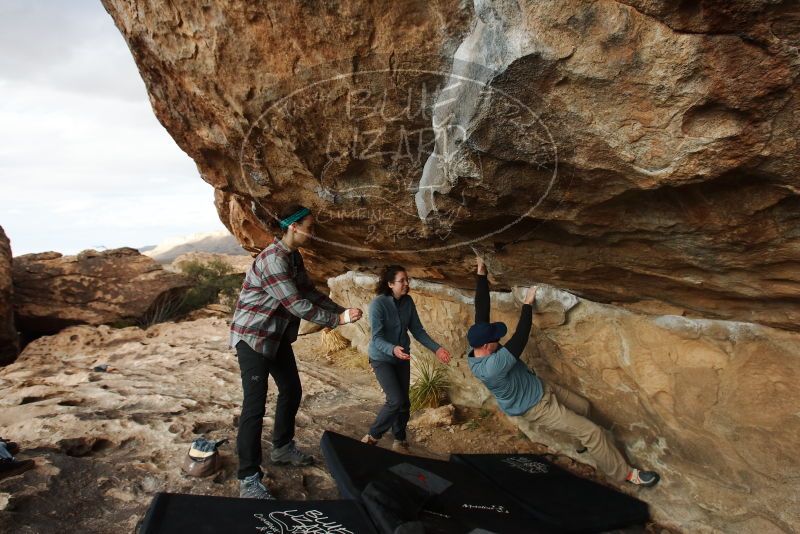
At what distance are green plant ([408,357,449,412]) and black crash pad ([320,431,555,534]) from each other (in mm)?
1716

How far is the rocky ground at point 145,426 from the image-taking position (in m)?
3.14

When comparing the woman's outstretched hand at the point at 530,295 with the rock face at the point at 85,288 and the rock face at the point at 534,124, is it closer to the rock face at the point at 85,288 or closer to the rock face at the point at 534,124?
→ the rock face at the point at 534,124

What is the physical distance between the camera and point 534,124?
8.07ft

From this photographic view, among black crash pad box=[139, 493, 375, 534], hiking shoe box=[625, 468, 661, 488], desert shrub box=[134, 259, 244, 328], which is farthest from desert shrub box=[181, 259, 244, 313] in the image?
hiking shoe box=[625, 468, 661, 488]

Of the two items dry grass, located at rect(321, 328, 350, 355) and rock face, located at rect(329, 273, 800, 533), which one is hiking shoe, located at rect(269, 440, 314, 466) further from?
dry grass, located at rect(321, 328, 350, 355)

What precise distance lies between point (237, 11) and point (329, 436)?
2.74 m

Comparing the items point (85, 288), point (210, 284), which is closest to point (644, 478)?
point (85, 288)

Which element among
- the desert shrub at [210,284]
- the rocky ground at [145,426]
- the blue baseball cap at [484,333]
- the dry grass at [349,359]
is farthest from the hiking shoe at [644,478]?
the desert shrub at [210,284]

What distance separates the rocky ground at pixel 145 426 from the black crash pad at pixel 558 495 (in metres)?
0.43

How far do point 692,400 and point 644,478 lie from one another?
713 mm

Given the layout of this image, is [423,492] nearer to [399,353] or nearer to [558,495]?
[399,353]

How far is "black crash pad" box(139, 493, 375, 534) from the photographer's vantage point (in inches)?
102

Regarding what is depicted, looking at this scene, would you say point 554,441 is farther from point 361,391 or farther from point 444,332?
point 361,391

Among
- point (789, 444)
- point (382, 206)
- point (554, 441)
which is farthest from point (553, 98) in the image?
point (554, 441)
